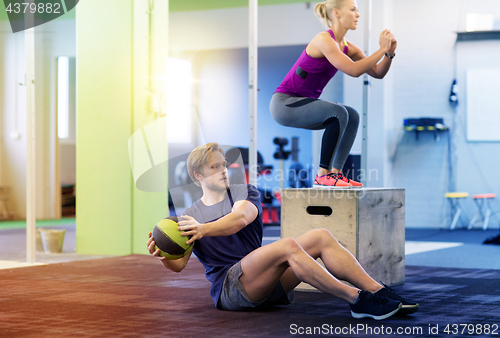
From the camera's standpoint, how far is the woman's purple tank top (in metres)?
2.94

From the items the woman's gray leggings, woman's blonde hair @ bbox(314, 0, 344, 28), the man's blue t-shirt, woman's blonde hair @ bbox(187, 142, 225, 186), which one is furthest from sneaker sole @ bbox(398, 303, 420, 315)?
woman's blonde hair @ bbox(314, 0, 344, 28)

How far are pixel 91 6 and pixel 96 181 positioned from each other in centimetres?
157

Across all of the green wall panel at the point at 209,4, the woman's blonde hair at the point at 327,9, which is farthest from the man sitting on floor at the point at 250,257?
the green wall panel at the point at 209,4

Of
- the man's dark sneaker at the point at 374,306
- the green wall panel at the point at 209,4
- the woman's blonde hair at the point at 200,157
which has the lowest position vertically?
the man's dark sneaker at the point at 374,306

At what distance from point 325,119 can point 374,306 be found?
121 cm

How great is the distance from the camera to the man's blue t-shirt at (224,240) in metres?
2.26

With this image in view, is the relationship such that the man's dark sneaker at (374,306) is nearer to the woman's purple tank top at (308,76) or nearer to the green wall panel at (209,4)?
the woman's purple tank top at (308,76)

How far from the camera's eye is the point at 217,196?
228 centimetres

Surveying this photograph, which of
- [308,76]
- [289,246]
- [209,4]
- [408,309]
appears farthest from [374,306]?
[209,4]

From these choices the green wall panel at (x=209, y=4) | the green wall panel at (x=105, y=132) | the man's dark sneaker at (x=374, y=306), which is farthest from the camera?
the green wall panel at (x=209, y=4)

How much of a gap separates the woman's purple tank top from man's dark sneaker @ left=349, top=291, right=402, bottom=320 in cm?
132

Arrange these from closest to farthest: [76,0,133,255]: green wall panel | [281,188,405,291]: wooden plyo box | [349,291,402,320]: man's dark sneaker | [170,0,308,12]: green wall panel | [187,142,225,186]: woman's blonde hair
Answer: [349,291,402,320]: man's dark sneaker, [187,142,225,186]: woman's blonde hair, [281,188,405,291]: wooden plyo box, [76,0,133,255]: green wall panel, [170,0,308,12]: green wall panel

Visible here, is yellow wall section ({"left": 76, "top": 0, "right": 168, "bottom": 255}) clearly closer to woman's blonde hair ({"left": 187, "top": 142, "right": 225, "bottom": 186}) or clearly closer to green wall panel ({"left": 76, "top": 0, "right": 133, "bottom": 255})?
green wall panel ({"left": 76, "top": 0, "right": 133, "bottom": 255})

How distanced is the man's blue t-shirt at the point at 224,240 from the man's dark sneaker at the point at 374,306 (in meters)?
0.50
